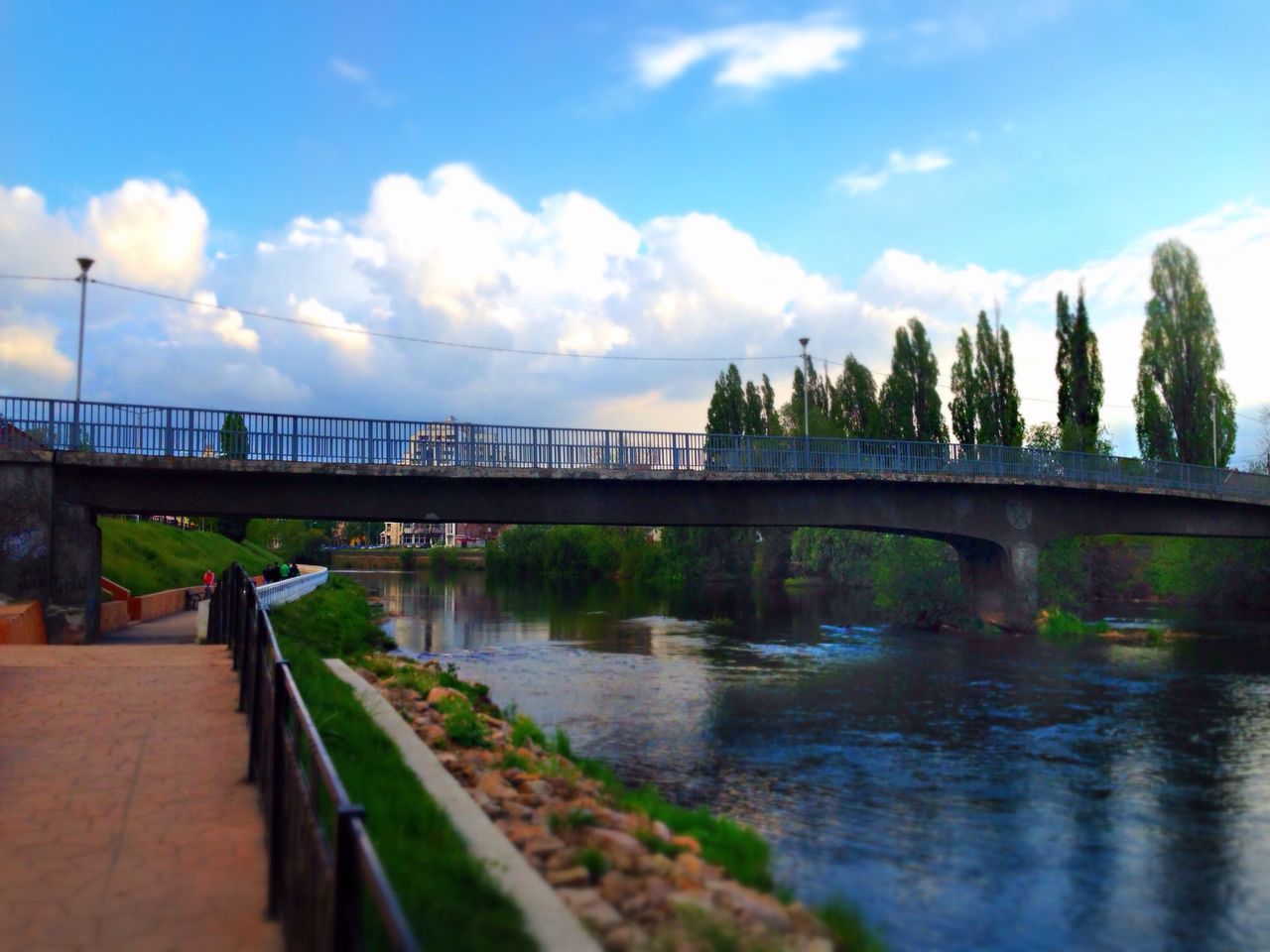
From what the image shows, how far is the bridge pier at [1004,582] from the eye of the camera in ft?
124

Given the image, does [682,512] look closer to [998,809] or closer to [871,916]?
[998,809]

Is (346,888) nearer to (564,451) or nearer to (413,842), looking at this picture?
(413,842)

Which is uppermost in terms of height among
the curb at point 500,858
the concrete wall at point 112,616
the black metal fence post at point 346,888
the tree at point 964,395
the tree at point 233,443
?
the tree at point 964,395

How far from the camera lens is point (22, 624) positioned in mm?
22062

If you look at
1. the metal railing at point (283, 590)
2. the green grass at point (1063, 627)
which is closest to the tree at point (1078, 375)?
the green grass at point (1063, 627)

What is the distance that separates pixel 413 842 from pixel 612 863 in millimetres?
1522

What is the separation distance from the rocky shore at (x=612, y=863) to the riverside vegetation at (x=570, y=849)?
0.6 inches

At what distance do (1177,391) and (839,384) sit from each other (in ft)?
64.1

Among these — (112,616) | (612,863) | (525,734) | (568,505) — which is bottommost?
(525,734)

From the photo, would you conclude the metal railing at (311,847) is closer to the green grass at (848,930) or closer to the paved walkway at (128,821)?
the paved walkway at (128,821)

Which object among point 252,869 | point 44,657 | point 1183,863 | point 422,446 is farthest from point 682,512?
point 252,869

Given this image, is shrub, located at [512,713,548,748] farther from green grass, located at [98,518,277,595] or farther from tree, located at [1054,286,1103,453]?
tree, located at [1054,286,1103,453]

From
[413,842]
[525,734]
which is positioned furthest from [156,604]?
[413,842]

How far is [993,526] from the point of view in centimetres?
3722
